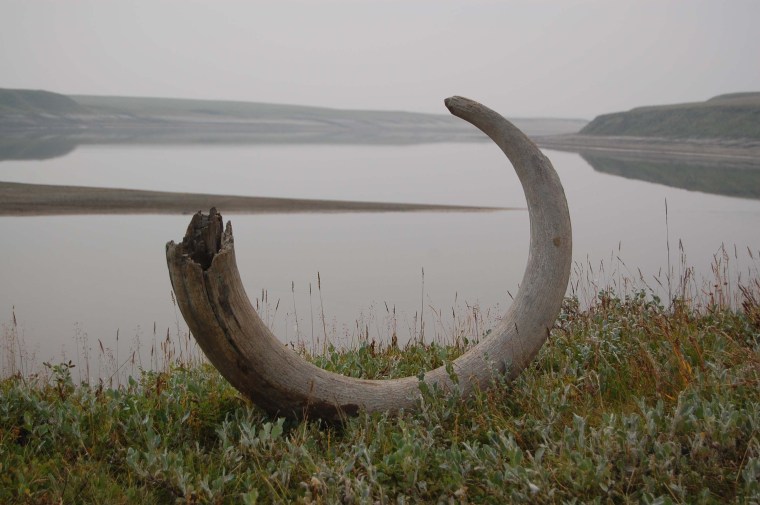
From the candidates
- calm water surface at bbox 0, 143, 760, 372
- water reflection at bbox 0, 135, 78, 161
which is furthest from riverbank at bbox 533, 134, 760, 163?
water reflection at bbox 0, 135, 78, 161

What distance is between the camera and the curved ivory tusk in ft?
12.6

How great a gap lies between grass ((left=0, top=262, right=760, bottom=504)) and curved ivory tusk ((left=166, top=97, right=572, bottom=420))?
0.12 meters

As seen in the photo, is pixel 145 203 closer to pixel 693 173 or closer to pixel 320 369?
pixel 320 369

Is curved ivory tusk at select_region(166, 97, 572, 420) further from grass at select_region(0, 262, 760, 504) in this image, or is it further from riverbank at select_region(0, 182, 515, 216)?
riverbank at select_region(0, 182, 515, 216)

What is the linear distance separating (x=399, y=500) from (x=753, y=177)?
88.4 feet

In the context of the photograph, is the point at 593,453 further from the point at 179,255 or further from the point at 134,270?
the point at 134,270

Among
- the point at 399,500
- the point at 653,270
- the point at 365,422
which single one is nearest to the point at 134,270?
the point at 653,270

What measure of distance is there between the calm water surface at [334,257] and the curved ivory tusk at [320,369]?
2.14 meters

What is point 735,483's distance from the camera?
3.36m

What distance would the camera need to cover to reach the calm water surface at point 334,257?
8961mm

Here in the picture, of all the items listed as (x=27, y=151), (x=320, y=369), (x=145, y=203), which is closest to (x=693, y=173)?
(x=145, y=203)

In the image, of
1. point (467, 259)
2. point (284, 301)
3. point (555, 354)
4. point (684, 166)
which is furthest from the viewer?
point (684, 166)

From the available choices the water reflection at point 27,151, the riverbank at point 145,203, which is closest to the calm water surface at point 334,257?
the riverbank at point 145,203

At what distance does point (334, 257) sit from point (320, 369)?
897 cm
